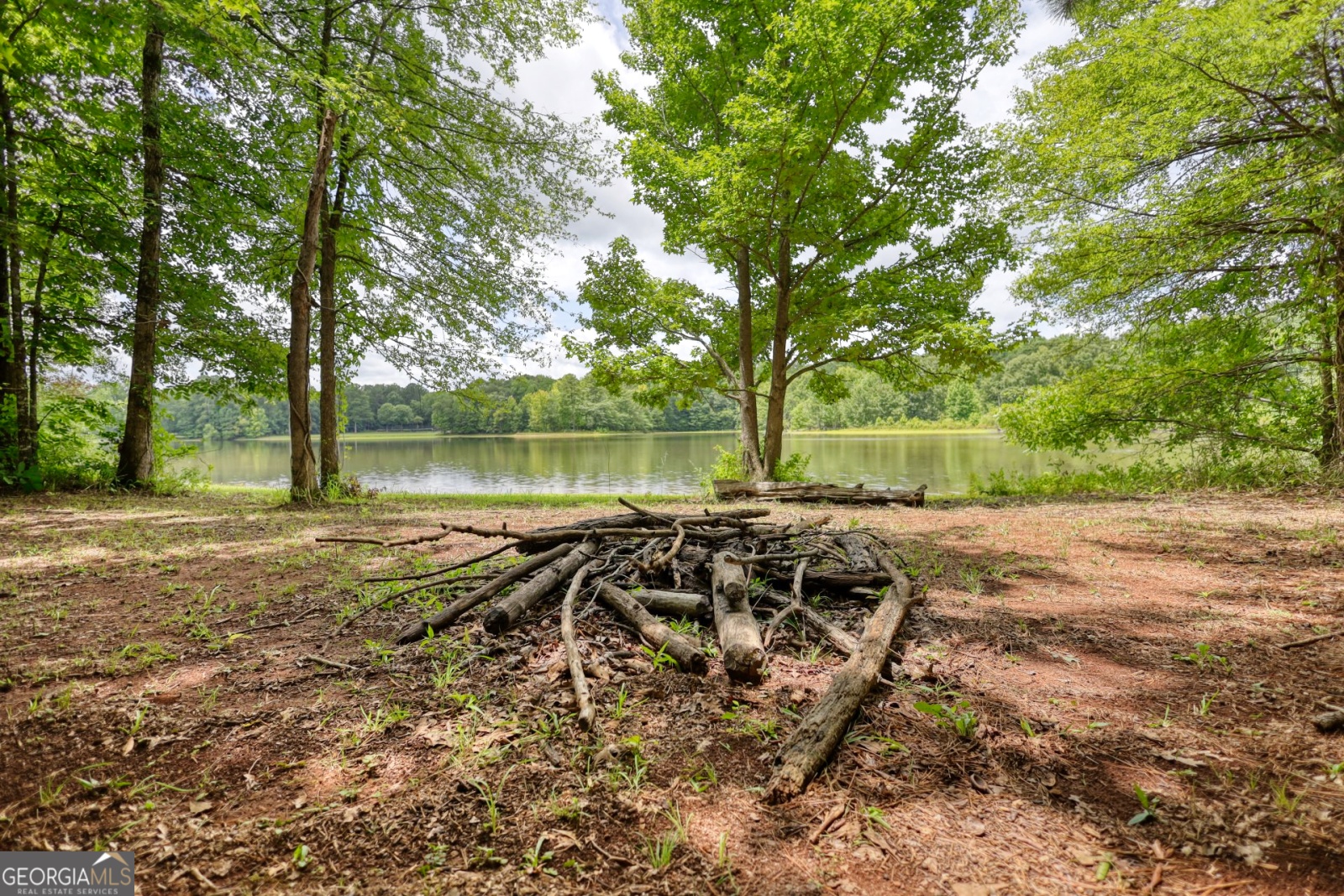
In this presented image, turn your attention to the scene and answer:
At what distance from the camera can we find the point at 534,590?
3219 mm

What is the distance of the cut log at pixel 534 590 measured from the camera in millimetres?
2986

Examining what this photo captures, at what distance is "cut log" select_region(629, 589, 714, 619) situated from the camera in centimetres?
320

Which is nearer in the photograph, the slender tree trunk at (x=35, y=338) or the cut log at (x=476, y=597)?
the cut log at (x=476, y=597)

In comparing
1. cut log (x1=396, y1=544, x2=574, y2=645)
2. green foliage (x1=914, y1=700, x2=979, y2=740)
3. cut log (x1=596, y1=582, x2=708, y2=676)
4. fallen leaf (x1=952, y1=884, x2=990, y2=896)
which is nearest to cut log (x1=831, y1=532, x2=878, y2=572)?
green foliage (x1=914, y1=700, x2=979, y2=740)

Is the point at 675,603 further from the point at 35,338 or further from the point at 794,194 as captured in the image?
the point at 35,338

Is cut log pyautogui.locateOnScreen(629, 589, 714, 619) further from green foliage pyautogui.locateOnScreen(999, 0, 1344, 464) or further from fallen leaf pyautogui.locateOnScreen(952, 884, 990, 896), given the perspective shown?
green foliage pyautogui.locateOnScreen(999, 0, 1344, 464)

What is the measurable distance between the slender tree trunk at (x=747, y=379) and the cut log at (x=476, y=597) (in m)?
9.17

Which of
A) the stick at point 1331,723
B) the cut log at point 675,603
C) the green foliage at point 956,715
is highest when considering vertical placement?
the cut log at point 675,603

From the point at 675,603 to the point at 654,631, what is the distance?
0.41 m

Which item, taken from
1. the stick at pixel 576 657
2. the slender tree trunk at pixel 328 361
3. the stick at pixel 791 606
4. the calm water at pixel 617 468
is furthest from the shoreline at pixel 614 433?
the stick at pixel 576 657

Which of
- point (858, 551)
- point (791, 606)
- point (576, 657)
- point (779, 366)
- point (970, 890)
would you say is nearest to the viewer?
point (970, 890)

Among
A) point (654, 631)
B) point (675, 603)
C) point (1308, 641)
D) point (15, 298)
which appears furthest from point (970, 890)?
point (15, 298)

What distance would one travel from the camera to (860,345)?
11.5 meters

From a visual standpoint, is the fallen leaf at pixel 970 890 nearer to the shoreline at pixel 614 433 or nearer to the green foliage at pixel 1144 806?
the green foliage at pixel 1144 806
